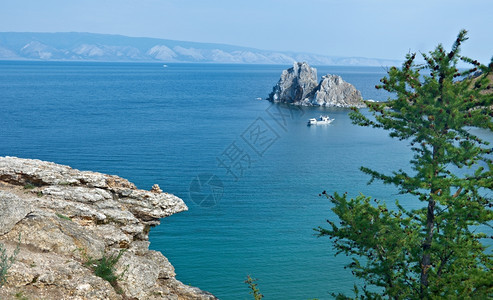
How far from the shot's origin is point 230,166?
68.2 meters

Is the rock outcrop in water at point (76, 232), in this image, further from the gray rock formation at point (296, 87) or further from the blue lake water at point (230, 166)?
the gray rock formation at point (296, 87)

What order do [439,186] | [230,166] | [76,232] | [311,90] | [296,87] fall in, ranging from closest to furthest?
1. [439,186]
2. [76,232]
3. [230,166]
4. [311,90]
5. [296,87]

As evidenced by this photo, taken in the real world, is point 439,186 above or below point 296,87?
below

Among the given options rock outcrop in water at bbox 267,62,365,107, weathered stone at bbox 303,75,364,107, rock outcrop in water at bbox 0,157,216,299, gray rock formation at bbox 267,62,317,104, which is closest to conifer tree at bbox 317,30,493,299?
rock outcrop in water at bbox 0,157,216,299

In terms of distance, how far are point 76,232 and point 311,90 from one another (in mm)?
147200

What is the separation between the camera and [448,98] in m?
17.2

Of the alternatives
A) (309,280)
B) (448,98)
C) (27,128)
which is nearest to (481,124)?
(448,98)

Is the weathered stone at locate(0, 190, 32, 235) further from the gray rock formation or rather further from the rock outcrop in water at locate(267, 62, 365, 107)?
the gray rock formation

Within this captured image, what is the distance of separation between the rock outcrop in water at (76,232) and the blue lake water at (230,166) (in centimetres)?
1260

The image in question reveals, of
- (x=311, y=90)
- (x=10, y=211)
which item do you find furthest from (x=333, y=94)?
(x=10, y=211)

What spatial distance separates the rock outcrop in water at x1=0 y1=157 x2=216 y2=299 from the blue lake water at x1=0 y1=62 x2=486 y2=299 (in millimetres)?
12598

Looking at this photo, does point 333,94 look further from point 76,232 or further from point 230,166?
point 76,232

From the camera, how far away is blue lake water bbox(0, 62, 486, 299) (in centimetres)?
3684

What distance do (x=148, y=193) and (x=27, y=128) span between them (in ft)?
262
